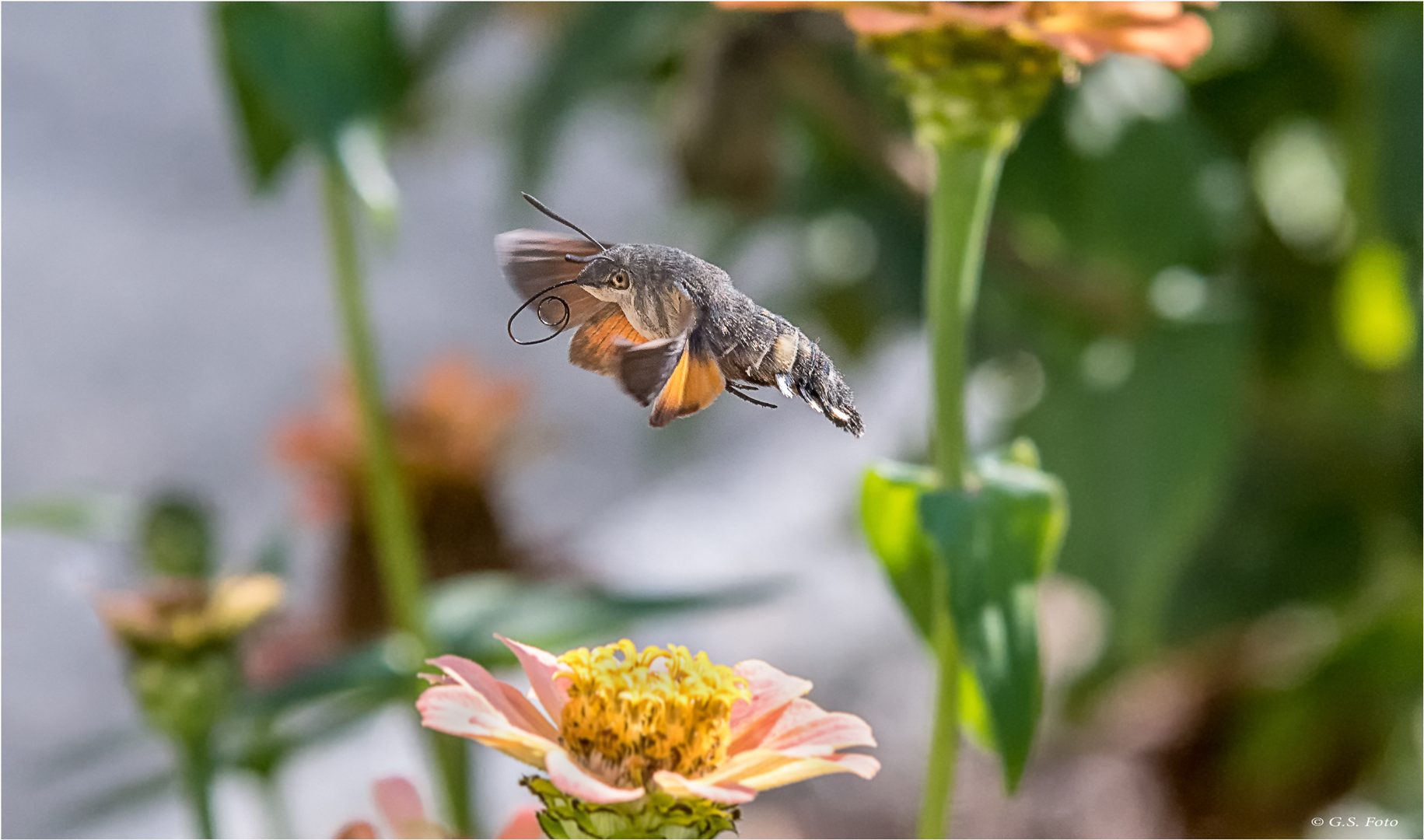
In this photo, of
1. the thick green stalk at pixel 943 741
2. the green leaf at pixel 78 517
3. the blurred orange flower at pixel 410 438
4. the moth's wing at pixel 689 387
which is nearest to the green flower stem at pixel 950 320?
the thick green stalk at pixel 943 741

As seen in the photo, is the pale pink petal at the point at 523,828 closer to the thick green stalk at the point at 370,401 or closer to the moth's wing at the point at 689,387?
the moth's wing at the point at 689,387

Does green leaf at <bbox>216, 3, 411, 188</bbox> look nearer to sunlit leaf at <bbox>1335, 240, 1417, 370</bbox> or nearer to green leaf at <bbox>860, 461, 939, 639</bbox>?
green leaf at <bbox>860, 461, 939, 639</bbox>

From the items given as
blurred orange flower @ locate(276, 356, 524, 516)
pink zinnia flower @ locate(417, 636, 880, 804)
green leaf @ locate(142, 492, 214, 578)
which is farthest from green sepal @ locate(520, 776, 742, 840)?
blurred orange flower @ locate(276, 356, 524, 516)

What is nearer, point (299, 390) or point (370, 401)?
point (370, 401)

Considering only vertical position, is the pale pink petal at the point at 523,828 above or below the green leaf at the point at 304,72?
below

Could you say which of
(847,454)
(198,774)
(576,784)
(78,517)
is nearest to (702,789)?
(576,784)

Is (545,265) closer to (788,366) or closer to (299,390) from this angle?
(788,366)

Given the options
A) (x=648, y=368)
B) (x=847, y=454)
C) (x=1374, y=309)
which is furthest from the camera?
(x=847, y=454)

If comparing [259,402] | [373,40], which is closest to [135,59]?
[259,402]
